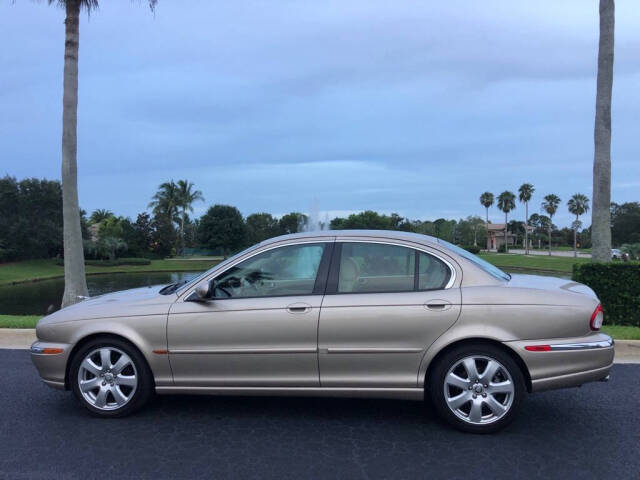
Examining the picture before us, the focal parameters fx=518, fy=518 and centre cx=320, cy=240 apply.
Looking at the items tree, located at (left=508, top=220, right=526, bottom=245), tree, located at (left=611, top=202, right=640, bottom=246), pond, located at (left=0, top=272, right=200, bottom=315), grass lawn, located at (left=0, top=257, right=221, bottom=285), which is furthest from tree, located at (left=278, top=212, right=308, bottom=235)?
tree, located at (left=508, top=220, right=526, bottom=245)

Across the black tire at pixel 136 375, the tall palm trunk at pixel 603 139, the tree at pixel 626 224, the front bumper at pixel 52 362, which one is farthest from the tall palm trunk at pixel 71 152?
the tree at pixel 626 224

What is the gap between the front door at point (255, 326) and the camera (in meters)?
4.23

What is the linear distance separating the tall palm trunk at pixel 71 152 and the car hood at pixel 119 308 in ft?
24.6

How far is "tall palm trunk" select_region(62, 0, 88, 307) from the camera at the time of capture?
1157 centimetres

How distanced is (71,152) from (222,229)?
59.7 meters

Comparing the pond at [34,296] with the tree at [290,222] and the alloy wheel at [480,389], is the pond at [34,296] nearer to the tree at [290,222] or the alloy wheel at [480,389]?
the alloy wheel at [480,389]

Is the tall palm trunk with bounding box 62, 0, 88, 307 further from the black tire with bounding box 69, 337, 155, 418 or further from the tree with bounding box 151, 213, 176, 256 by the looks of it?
the tree with bounding box 151, 213, 176, 256

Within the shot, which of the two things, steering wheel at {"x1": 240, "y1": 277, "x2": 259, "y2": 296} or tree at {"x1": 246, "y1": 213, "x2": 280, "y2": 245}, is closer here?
steering wheel at {"x1": 240, "y1": 277, "x2": 259, "y2": 296}

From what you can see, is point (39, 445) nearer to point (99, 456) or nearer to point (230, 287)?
point (99, 456)

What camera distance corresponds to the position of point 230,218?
234ft

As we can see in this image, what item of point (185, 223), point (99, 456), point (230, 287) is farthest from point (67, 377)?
point (185, 223)

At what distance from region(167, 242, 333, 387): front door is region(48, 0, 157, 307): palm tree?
28.0 feet

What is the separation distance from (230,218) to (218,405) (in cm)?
6760

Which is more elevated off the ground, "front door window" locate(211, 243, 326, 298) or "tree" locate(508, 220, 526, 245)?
"tree" locate(508, 220, 526, 245)
